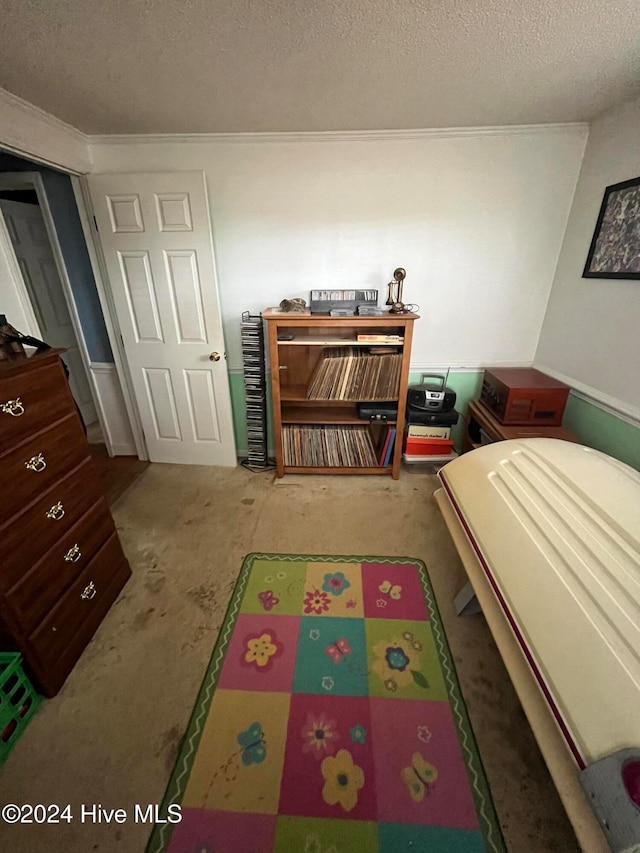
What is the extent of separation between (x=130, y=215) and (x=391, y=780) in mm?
3123

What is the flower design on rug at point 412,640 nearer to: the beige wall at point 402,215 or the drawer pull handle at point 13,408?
the drawer pull handle at point 13,408

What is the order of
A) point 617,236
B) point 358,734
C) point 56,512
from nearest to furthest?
point 358,734
point 56,512
point 617,236

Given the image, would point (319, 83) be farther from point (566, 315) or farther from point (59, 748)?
point (59, 748)

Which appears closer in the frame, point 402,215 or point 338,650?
point 338,650

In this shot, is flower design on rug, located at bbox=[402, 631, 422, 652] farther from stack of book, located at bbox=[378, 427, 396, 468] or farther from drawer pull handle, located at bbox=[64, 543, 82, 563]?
drawer pull handle, located at bbox=[64, 543, 82, 563]

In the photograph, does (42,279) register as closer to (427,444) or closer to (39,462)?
(39,462)

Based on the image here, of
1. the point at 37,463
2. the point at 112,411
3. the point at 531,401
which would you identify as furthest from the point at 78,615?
the point at 531,401

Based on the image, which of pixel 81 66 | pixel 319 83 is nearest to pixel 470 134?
pixel 319 83

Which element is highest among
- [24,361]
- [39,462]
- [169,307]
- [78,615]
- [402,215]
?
[402,215]

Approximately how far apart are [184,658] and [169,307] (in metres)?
2.13

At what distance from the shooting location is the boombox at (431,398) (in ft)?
8.00

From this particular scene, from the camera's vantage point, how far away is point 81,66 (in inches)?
54.9

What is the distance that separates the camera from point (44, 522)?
1.26 metres

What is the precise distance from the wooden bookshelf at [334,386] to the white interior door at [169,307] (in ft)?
1.57
